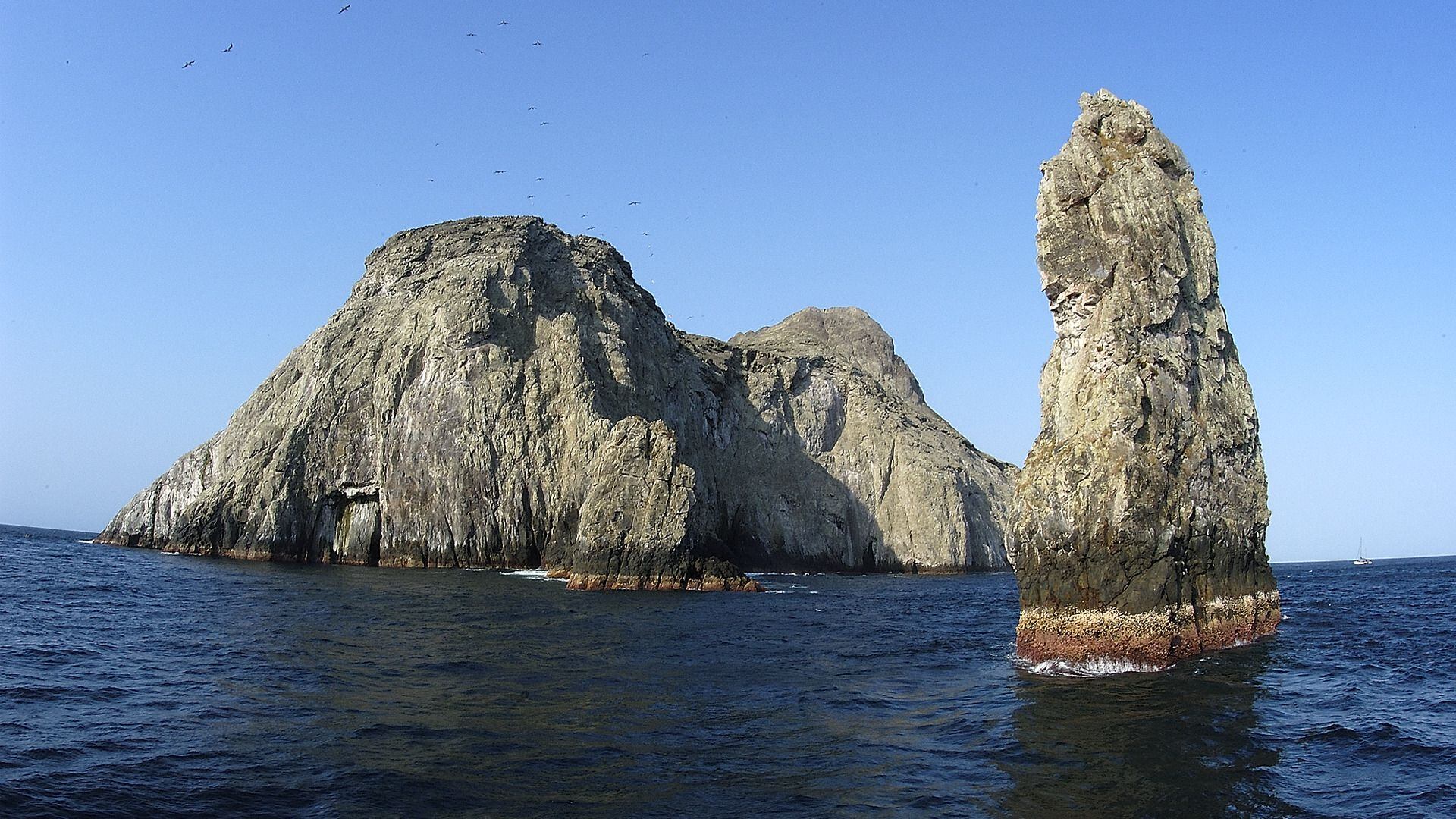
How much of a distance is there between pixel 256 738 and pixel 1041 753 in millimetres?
12555

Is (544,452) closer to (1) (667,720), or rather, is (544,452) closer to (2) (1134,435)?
(2) (1134,435)

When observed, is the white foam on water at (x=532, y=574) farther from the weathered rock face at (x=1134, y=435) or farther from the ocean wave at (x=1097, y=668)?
the ocean wave at (x=1097, y=668)

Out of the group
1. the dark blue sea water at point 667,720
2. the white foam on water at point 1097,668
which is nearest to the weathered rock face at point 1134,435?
the white foam on water at point 1097,668

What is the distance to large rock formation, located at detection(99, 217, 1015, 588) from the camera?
58.0m

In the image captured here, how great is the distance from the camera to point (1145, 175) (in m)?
26.4

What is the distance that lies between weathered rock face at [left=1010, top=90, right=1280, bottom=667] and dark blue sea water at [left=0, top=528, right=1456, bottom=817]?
1.44 metres

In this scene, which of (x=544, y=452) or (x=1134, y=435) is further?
(x=544, y=452)

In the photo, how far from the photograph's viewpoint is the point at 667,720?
693 inches

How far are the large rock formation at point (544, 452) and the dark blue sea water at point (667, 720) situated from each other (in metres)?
22.0

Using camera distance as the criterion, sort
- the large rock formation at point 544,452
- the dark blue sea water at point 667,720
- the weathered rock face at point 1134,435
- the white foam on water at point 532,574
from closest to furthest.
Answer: the dark blue sea water at point 667,720 → the weathered rock face at point 1134,435 → the white foam on water at point 532,574 → the large rock formation at point 544,452

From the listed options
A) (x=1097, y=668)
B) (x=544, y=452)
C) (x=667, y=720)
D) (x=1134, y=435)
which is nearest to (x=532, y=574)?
(x=544, y=452)

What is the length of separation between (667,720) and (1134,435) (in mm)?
13170

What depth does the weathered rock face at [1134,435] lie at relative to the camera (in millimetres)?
22688

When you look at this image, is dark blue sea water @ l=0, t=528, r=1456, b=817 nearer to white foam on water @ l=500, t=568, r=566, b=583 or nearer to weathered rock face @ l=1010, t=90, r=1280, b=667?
weathered rock face @ l=1010, t=90, r=1280, b=667
